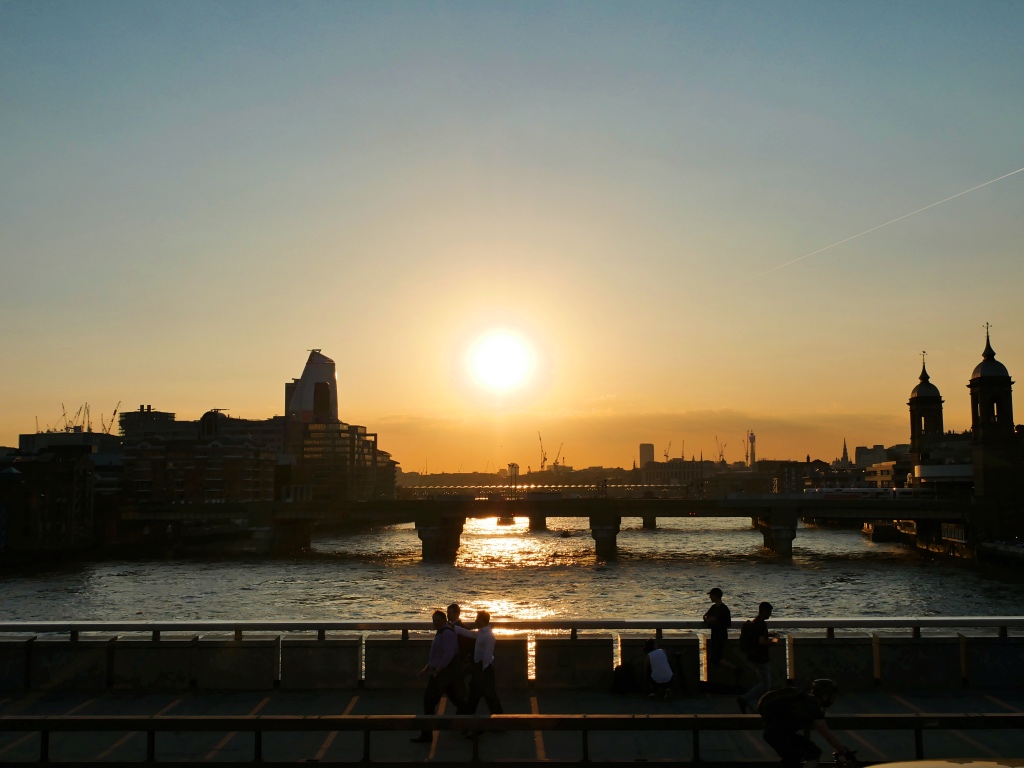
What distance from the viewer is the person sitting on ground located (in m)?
15.7

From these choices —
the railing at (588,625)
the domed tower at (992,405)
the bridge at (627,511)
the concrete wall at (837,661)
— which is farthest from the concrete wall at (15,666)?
the domed tower at (992,405)

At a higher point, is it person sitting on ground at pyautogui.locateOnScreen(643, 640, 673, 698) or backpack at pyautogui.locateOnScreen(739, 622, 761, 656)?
backpack at pyautogui.locateOnScreen(739, 622, 761, 656)

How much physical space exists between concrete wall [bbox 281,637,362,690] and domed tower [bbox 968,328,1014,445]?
125 m

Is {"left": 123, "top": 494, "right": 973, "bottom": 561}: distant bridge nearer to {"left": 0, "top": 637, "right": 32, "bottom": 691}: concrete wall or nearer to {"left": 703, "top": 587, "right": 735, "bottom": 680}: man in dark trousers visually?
{"left": 703, "top": 587, "right": 735, "bottom": 680}: man in dark trousers

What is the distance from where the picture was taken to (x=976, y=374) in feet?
422

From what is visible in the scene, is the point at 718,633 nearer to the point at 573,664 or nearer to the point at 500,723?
the point at 573,664

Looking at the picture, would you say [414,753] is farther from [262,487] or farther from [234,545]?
[262,487]

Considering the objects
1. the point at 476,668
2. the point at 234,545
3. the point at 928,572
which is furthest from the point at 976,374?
the point at 476,668

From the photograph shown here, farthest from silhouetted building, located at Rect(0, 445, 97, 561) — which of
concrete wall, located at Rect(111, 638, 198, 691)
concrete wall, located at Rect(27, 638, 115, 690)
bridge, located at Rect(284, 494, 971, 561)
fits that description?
concrete wall, located at Rect(111, 638, 198, 691)

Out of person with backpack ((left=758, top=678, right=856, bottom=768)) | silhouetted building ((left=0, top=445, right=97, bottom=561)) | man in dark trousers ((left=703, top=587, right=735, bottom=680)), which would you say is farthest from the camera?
silhouetted building ((left=0, top=445, right=97, bottom=561))

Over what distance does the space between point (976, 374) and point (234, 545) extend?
11161 cm

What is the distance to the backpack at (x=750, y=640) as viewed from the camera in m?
15.0

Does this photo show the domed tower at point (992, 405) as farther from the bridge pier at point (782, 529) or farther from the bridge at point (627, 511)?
the bridge pier at point (782, 529)

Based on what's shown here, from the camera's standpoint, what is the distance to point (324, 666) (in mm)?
16203
